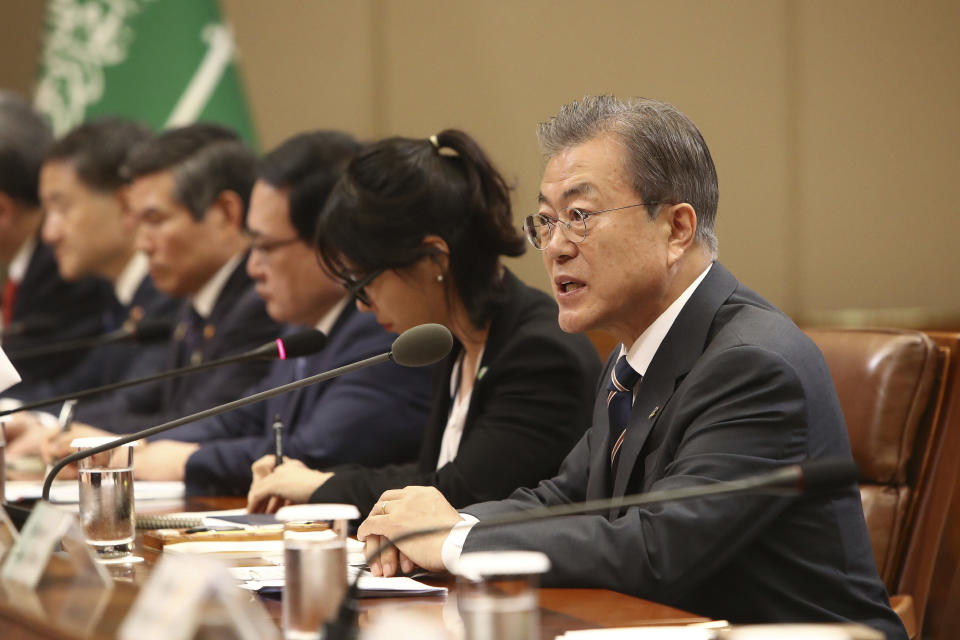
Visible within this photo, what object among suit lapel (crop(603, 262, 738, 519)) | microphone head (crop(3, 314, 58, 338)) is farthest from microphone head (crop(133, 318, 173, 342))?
suit lapel (crop(603, 262, 738, 519))

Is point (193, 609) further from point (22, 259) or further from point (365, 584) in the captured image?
point (22, 259)

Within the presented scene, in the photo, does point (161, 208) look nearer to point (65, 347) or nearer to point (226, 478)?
point (65, 347)

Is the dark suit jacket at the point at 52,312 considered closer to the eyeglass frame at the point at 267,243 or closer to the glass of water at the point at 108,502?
the eyeglass frame at the point at 267,243

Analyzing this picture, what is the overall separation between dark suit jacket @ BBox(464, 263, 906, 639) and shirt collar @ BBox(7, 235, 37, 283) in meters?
4.12

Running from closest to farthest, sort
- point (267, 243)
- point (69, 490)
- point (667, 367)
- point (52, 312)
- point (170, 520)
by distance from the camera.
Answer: point (667, 367), point (170, 520), point (69, 490), point (267, 243), point (52, 312)

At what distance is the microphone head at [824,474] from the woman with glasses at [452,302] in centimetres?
105

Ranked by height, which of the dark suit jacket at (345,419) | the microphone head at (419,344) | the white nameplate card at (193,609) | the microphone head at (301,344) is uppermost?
the white nameplate card at (193,609)

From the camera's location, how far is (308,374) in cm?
297

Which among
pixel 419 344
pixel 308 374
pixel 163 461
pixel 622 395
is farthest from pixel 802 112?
pixel 419 344

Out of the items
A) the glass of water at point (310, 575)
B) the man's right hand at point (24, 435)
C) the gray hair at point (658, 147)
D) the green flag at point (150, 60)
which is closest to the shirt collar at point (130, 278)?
the green flag at point (150, 60)

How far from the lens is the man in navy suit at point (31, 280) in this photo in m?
4.78

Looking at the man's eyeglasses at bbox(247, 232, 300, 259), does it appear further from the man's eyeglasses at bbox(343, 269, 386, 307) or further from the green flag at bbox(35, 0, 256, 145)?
the green flag at bbox(35, 0, 256, 145)

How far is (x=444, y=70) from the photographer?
4992mm

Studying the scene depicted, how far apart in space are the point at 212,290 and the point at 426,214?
5.08 ft
